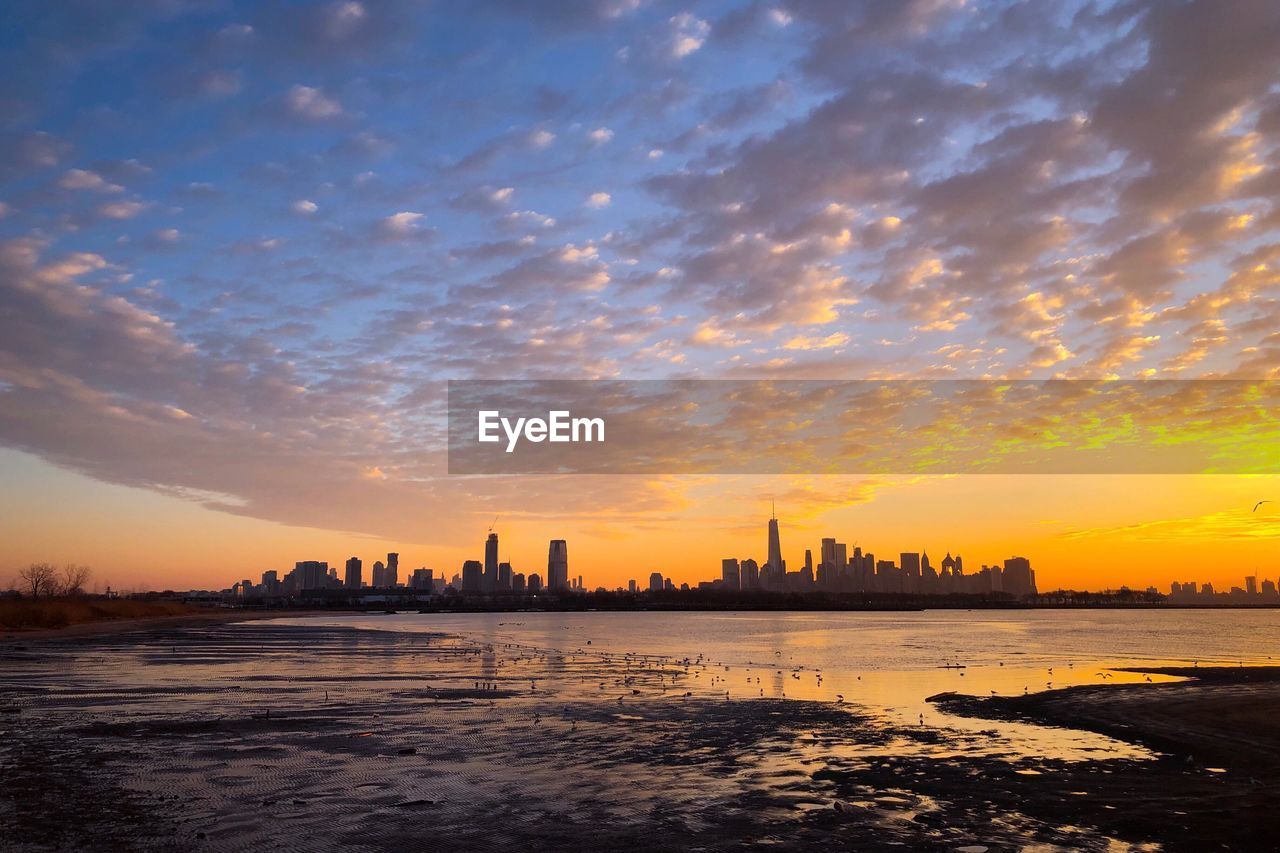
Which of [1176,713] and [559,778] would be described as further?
[1176,713]

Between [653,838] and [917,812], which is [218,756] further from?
[917,812]

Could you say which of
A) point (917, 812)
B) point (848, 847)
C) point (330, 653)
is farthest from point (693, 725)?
point (330, 653)

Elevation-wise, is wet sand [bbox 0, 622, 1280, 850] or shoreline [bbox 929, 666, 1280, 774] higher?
wet sand [bbox 0, 622, 1280, 850]

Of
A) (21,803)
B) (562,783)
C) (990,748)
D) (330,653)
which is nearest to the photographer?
(21,803)

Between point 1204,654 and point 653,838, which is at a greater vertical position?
point 653,838

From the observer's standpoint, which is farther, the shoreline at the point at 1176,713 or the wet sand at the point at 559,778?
the shoreline at the point at 1176,713

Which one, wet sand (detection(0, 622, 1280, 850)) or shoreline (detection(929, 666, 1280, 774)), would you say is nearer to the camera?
wet sand (detection(0, 622, 1280, 850))

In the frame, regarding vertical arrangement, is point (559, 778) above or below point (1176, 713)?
above

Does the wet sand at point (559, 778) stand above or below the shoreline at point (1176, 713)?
above
